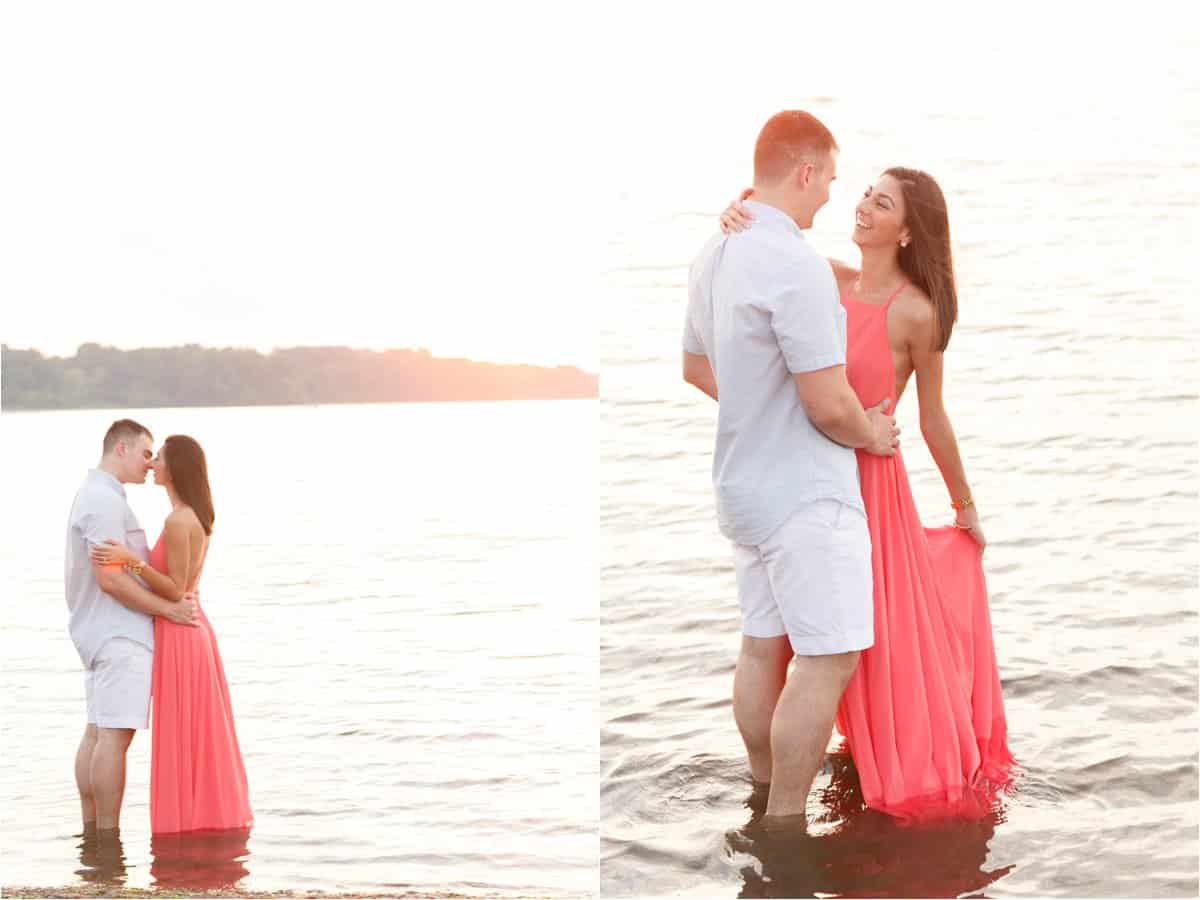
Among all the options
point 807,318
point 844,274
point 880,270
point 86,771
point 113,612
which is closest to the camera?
point 807,318

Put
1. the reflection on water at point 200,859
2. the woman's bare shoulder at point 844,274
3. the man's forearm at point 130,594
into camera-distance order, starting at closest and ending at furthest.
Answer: the woman's bare shoulder at point 844,274
the reflection on water at point 200,859
the man's forearm at point 130,594

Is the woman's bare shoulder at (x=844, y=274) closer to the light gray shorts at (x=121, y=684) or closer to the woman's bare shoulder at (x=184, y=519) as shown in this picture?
the woman's bare shoulder at (x=184, y=519)

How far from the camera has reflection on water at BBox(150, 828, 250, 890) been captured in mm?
5160

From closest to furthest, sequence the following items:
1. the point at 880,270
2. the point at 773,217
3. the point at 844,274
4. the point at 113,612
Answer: the point at 773,217, the point at 880,270, the point at 844,274, the point at 113,612

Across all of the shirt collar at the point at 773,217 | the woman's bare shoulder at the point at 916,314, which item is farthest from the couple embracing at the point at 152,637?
the woman's bare shoulder at the point at 916,314

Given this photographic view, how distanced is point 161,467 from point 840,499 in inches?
111

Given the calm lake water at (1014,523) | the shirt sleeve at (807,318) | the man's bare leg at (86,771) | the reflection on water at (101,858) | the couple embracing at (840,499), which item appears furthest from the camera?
the man's bare leg at (86,771)

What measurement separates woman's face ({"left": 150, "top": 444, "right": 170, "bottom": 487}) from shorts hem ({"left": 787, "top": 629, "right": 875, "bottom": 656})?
271 centimetres

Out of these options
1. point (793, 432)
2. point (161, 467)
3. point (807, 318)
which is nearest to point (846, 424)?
point (793, 432)

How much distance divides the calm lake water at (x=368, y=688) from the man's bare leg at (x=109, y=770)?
17 centimetres

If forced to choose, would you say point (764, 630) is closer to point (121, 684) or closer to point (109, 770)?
point (121, 684)

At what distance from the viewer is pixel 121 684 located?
5.65 m

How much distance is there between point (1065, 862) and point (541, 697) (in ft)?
18.7

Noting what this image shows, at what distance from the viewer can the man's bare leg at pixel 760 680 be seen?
4348mm
